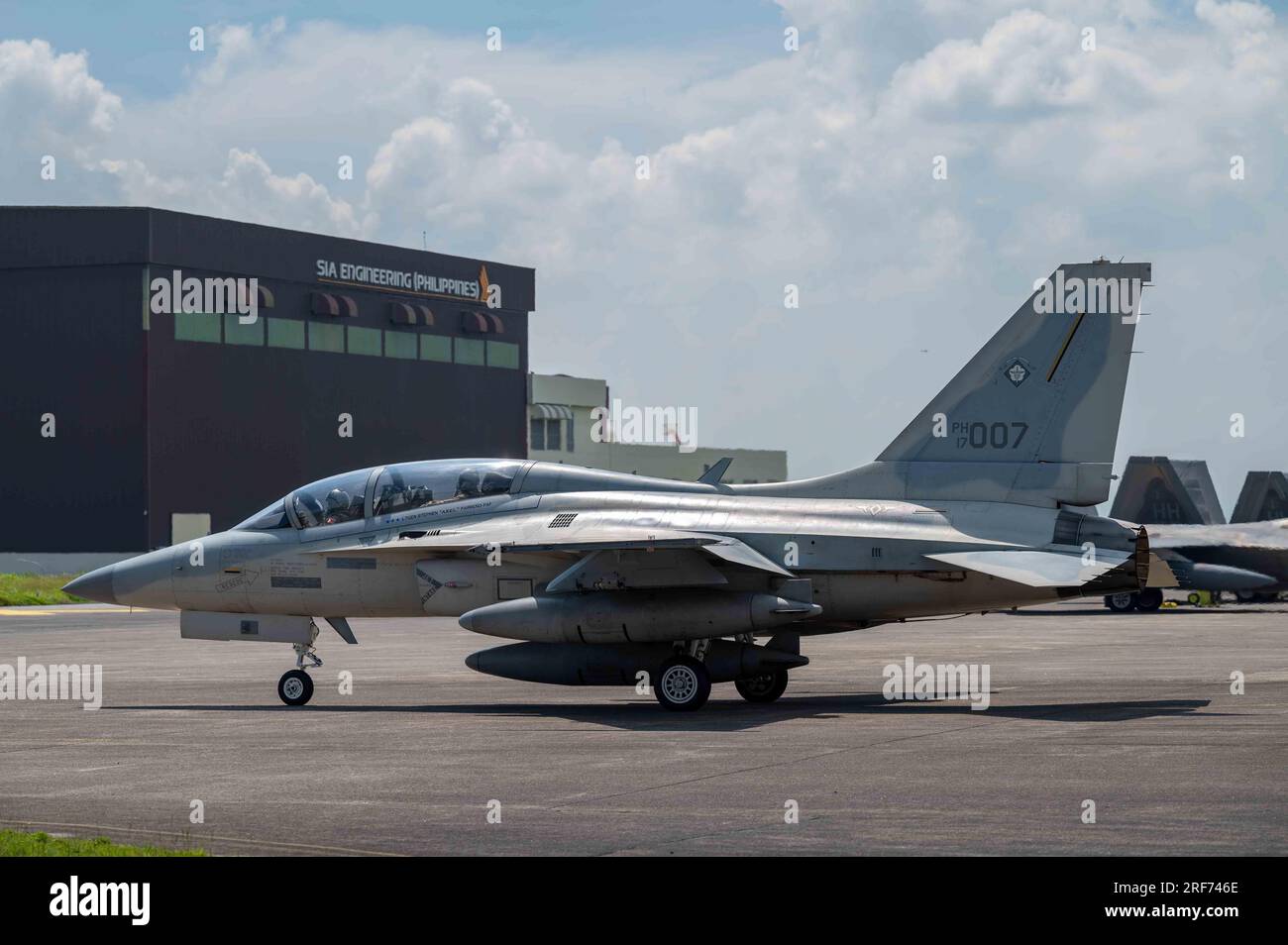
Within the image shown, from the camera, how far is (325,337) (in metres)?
67.8

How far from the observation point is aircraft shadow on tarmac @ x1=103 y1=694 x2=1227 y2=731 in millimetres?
17062

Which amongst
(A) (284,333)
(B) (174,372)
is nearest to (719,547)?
(B) (174,372)

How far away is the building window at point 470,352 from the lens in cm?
7475

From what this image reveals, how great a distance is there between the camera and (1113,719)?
54.7 feet

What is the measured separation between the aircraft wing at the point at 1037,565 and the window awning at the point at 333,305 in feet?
173

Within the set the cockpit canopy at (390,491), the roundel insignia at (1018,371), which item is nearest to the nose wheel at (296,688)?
the cockpit canopy at (390,491)

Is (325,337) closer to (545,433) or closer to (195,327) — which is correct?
(195,327)

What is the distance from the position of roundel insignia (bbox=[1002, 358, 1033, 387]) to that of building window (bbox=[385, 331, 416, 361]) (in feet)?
180

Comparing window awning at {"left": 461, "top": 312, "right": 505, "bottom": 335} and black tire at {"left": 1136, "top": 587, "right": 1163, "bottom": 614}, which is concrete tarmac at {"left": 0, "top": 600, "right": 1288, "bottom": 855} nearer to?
black tire at {"left": 1136, "top": 587, "right": 1163, "bottom": 614}

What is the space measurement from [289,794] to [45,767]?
3.10m

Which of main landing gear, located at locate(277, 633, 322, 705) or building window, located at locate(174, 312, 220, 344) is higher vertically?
building window, located at locate(174, 312, 220, 344)

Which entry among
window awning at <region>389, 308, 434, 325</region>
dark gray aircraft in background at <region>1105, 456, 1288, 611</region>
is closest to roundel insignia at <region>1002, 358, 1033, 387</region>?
dark gray aircraft in background at <region>1105, 456, 1288, 611</region>

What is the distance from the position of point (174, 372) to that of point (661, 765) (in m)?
51.4
